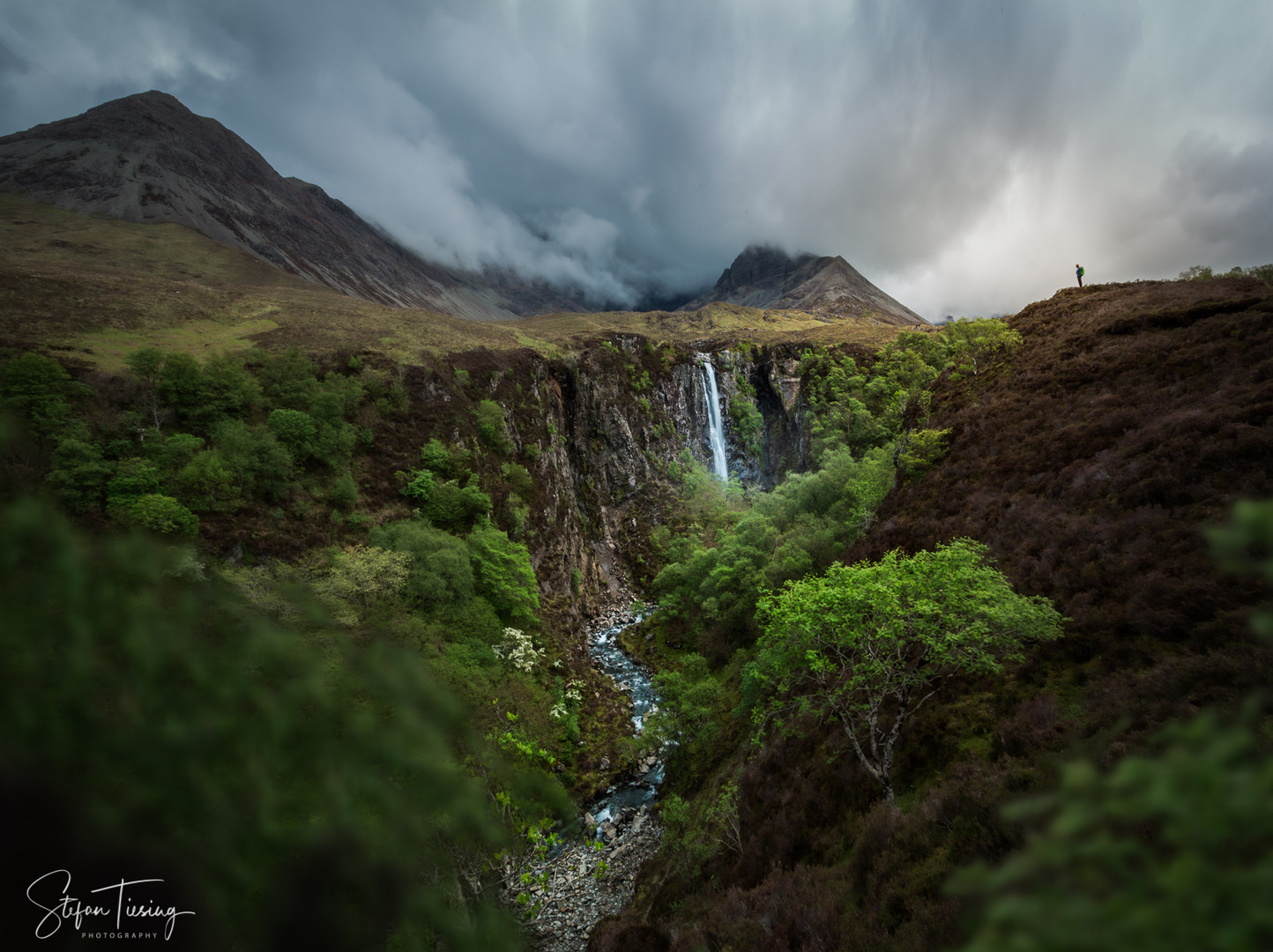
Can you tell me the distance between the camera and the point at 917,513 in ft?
53.7

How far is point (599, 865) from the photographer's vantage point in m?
9.99

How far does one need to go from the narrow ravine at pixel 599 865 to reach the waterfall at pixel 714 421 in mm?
39654

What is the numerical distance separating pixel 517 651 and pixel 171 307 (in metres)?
31.0

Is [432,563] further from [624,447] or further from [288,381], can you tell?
[624,447]

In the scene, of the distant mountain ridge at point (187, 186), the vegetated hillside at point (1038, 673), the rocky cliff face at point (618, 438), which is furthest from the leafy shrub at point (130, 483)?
the distant mountain ridge at point (187, 186)

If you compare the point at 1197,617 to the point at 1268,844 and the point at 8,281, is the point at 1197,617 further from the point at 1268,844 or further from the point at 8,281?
the point at 8,281

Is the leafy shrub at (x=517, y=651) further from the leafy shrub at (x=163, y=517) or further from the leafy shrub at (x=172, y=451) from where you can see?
the leafy shrub at (x=172, y=451)

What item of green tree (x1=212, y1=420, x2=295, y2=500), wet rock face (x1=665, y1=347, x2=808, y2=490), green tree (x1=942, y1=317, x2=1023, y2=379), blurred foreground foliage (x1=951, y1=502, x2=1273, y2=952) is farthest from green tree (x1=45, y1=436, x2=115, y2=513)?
wet rock face (x1=665, y1=347, x2=808, y2=490)

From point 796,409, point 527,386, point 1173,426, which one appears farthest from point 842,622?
point 796,409

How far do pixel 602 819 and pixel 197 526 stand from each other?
15894 millimetres

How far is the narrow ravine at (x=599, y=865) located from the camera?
11922 millimetres

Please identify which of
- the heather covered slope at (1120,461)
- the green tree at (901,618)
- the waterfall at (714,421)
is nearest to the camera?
the green tree at (901,618)

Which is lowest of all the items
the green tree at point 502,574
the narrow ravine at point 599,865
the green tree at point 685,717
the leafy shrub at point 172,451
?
the narrow ravine at point 599,865

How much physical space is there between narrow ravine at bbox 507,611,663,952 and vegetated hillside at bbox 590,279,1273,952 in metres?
1.09
